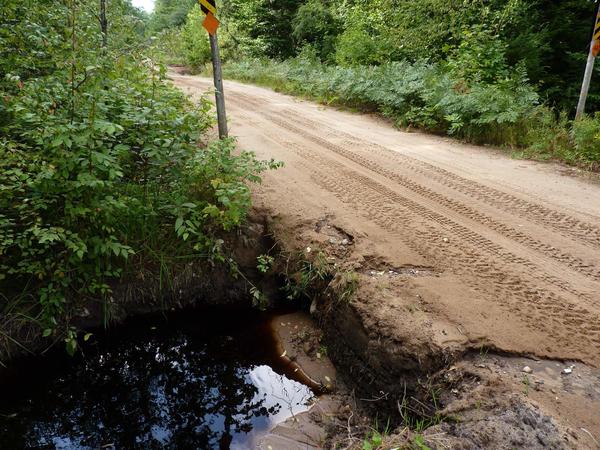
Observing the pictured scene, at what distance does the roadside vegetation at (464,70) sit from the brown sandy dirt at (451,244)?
3.21 ft

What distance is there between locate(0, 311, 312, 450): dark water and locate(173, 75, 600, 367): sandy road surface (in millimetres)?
1474

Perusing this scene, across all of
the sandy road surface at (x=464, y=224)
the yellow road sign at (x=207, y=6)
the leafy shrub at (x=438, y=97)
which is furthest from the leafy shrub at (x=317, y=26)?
the yellow road sign at (x=207, y=6)

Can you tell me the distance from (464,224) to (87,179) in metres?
4.00

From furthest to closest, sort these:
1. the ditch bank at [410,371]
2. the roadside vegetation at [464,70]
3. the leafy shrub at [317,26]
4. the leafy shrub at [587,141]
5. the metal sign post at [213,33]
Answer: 1. the leafy shrub at [317,26]
2. the roadside vegetation at [464,70]
3. the leafy shrub at [587,141]
4. the metal sign post at [213,33]
5. the ditch bank at [410,371]

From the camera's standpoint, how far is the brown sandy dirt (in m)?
3.42

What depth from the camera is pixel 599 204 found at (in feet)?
18.6

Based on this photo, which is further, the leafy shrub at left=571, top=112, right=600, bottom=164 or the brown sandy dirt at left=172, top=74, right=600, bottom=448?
the leafy shrub at left=571, top=112, right=600, bottom=164

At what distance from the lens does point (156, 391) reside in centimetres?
422

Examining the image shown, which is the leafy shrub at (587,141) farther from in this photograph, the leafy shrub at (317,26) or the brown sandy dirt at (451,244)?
the leafy shrub at (317,26)

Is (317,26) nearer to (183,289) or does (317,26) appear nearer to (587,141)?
(587,141)

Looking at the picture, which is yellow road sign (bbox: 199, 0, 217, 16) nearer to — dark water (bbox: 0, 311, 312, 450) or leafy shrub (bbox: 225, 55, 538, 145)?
dark water (bbox: 0, 311, 312, 450)

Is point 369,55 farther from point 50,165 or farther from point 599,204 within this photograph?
point 50,165

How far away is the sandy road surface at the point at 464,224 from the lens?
3564 millimetres

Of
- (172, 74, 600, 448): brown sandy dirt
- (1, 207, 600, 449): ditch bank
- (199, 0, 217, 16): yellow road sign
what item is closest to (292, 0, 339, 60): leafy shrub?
(172, 74, 600, 448): brown sandy dirt
